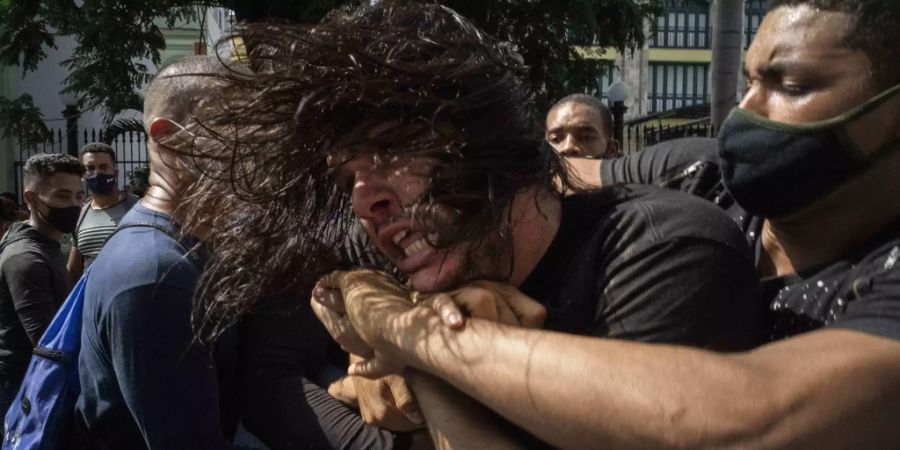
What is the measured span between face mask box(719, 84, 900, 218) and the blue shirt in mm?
1233

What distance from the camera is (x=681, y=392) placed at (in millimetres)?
1265

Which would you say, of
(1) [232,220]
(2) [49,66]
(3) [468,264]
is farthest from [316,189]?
(2) [49,66]

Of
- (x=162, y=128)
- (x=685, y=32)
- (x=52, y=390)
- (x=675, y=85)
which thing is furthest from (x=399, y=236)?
(x=685, y=32)

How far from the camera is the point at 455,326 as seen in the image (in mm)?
1459

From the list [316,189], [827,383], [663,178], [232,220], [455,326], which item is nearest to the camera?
[827,383]

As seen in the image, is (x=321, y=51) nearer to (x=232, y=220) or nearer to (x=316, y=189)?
(x=316, y=189)

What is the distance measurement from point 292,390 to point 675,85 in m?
40.3

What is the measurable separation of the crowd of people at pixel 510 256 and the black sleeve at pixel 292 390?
11 millimetres

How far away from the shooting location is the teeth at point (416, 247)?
1.68 metres

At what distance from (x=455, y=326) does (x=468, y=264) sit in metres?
0.23

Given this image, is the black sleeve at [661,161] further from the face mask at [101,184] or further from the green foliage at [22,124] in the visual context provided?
the green foliage at [22,124]

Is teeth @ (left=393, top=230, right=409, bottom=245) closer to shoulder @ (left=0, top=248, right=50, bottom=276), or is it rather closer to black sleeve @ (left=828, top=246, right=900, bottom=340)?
black sleeve @ (left=828, top=246, right=900, bottom=340)

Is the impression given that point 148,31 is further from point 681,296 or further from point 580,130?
point 681,296

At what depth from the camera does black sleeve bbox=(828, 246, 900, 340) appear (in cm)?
136
